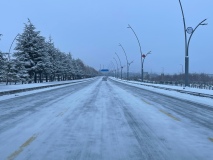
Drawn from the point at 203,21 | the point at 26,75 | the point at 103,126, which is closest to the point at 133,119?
the point at 103,126

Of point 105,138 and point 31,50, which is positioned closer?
point 105,138

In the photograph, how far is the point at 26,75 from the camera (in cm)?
5725

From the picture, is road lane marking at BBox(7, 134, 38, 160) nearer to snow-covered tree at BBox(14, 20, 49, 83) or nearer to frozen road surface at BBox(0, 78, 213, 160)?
frozen road surface at BBox(0, 78, 213, 160)

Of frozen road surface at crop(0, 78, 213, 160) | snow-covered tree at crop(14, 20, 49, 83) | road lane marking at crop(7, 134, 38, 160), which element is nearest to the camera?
road lane marking at crop(7, 134, 38, 160)

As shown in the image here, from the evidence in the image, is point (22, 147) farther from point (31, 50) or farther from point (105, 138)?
point (31, 50)

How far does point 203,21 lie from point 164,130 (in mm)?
26940

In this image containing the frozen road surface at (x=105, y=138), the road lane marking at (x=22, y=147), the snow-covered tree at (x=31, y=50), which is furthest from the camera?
the snow-covered tree at (x=31, y=50)

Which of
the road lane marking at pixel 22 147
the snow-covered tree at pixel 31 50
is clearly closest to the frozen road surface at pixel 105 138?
the road lane marking at pixel 22 147

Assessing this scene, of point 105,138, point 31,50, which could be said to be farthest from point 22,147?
point 31,50

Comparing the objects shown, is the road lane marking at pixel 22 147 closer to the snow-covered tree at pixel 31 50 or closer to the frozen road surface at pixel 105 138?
the frozen road surface at pixel 105 138

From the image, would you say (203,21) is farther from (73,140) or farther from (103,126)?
(73,140)

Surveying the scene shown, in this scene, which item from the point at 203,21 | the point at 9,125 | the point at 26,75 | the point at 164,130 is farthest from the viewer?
the point at 26,75

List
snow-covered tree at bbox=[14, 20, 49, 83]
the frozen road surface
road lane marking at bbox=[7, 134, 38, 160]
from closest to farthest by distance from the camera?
road lane marking at bbox=[7, 134, 38, 160], the frozen road surface, snow-covered tree at bbox=[14, 20, 49, 83]

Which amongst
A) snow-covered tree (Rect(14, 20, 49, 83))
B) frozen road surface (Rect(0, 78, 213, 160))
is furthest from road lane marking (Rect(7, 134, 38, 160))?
snow-covered tree (Rect(14, 20, 49, 83))
